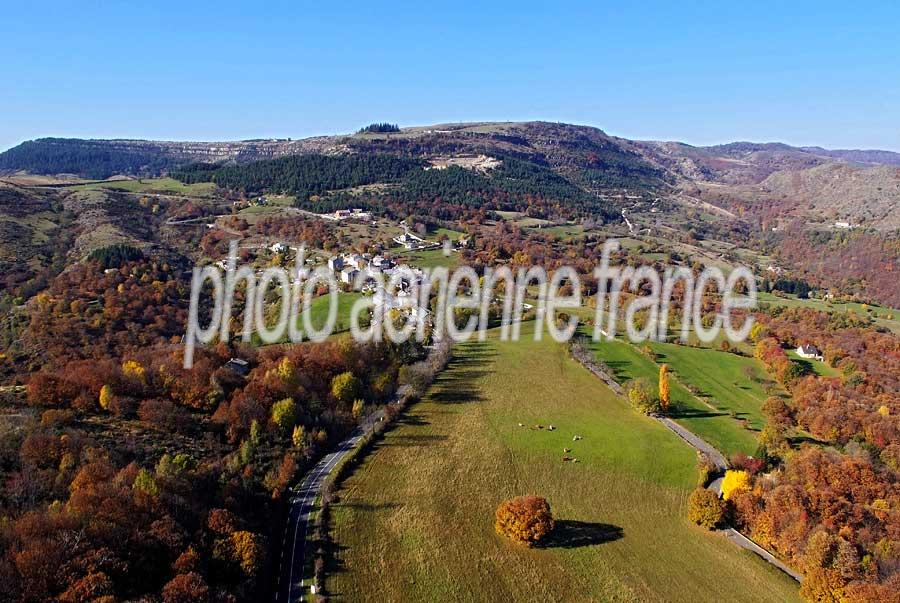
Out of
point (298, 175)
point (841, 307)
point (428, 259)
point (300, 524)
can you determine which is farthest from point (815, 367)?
point (298, 175)

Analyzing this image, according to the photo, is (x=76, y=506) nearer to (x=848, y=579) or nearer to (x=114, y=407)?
(x=114, y=407)

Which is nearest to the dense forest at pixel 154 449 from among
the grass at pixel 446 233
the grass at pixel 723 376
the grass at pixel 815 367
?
the grass at pixel 723 376

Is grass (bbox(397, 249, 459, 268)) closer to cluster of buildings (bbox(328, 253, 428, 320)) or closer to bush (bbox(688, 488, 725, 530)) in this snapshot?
cluster of buildings (bbox(328, 253, 428, 320))

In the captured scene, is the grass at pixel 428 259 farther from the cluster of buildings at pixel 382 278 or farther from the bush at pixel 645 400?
the bush at pixel 645 400

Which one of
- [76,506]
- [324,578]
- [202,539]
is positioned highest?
[76,506]

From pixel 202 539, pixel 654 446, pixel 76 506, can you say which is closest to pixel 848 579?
pixel 654 446

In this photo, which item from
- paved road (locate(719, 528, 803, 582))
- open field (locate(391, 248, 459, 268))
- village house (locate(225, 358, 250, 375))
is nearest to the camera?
paved road (locate(719, 528, 803, 582))

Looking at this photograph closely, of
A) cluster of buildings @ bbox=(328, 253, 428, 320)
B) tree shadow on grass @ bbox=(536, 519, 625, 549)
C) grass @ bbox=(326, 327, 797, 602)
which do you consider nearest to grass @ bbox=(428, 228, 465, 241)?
cluster of buildings @ bbox=(328, 253, 428, 320)
